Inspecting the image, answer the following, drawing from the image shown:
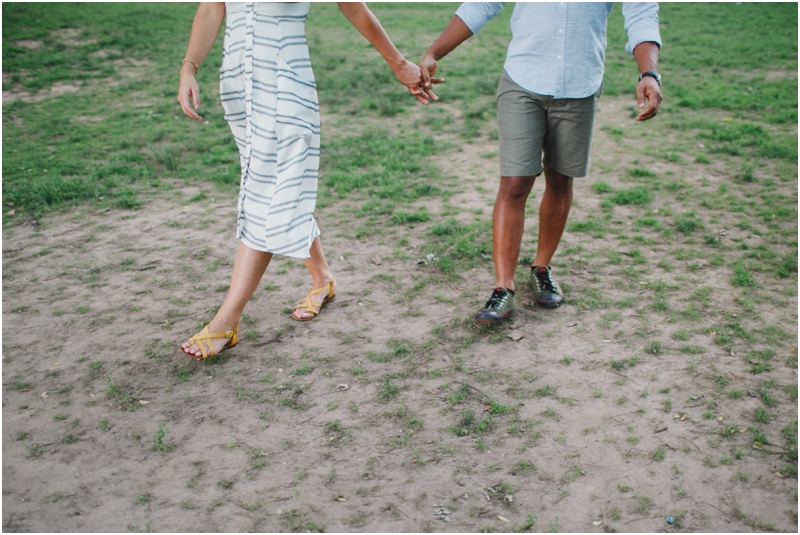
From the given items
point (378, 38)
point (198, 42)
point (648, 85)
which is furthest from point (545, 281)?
point (198, 42)

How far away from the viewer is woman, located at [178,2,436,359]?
9.91 ft

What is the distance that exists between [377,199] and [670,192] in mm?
2377

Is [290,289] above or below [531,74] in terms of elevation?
below

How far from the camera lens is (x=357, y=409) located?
9.87 feet

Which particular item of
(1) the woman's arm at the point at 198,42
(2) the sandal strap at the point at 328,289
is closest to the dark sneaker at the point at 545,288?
(2) the sandal strap at the point at 328,289

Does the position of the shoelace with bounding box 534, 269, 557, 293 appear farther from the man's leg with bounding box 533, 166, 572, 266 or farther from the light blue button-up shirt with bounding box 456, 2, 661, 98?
the light blue button-up shirt with bounding box 456, 2, 661, 98

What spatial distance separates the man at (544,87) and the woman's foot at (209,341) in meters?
1.32

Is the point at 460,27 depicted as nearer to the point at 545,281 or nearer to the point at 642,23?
the point at 642,23

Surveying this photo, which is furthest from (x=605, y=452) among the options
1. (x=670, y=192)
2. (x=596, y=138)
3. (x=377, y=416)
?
(x=596, y=138)

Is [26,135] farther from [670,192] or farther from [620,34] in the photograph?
[620,34]

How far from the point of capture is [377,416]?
296 centimetres

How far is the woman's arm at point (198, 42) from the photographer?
313cm

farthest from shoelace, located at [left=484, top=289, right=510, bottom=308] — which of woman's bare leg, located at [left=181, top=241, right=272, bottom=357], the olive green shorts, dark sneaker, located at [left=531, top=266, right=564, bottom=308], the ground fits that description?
woman's bare leg, located at [left=181, top=241, right=272, bottom=357]

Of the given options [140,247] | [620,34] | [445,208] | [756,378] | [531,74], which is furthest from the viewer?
[620,34]
